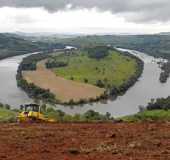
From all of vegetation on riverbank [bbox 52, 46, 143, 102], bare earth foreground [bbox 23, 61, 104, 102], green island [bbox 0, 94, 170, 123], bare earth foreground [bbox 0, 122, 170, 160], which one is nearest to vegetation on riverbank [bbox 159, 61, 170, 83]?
vegetation on riverbank [bbox 52, 46, 143, 102]

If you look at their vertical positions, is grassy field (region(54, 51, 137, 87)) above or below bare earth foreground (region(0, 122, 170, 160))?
below

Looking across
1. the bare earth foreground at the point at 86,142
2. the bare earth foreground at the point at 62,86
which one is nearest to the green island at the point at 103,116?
the bare earth foreground at the point at 86,142

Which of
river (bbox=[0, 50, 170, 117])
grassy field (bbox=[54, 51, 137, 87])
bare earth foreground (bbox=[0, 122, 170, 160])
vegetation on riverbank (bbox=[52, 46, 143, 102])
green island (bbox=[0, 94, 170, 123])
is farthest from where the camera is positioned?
grassy field (bbox=[54, 51, 137, 87])

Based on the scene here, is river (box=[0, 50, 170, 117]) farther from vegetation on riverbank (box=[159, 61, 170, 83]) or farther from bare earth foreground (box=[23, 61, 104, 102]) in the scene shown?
bare earth foreground (box=[23, 61, 104, 102])

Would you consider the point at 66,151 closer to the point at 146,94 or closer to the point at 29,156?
the point at 29,156

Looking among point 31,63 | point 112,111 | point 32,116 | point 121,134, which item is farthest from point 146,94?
point 121,134

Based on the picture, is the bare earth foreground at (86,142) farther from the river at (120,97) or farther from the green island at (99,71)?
the green island at (99,71)

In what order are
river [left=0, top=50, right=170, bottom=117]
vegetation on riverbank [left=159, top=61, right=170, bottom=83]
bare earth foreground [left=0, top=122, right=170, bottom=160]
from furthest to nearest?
vegetation on riverbank [left=159, top=61, right=170, bottom=83]
river [left=0, top=50, right=170, bottom=117]
bare earth foreground [left=0, top=122, right=170, bottom=160]
